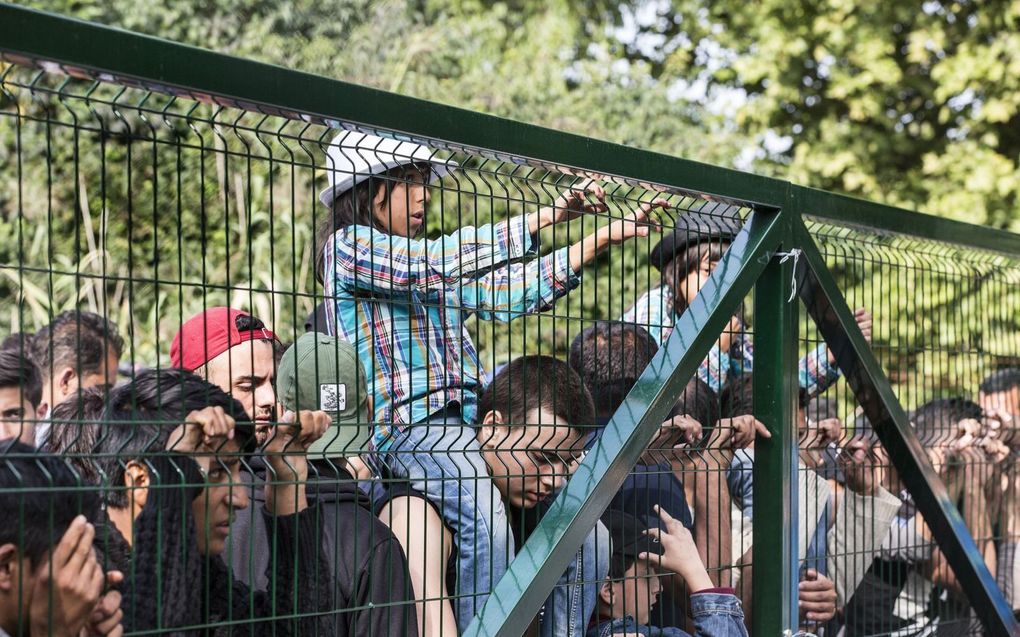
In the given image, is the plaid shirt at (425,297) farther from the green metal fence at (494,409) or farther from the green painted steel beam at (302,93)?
the green painted steel beam at (302,93)

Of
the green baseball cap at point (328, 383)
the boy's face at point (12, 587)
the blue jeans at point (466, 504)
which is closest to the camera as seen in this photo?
the boy's face at point (12, 587)

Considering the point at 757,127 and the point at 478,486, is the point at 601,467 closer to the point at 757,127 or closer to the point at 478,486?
the point at 478,486

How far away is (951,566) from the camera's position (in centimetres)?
406

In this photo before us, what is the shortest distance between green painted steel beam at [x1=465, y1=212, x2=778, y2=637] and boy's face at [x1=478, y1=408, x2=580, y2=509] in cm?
5

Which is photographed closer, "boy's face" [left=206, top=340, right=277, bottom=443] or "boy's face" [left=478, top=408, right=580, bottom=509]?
"boy's face" [left=206, top=340, right=277, bottom=443]

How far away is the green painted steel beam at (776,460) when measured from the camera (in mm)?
3371

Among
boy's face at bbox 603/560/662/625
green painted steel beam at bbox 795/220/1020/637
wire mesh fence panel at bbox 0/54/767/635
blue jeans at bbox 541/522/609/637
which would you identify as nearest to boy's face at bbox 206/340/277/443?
wire mesh fence panel at bbox 0/54/767/635

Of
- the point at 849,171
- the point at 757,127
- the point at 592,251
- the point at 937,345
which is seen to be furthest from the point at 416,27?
the point at 592,251

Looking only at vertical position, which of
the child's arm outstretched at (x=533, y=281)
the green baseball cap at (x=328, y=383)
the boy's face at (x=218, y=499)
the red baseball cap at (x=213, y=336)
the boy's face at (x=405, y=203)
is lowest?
the boy's face at (x=218, y=499)

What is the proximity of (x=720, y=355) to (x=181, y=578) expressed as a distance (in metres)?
1.59

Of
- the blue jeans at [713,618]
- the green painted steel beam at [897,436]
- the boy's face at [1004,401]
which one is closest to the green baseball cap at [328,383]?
the blue jeans at [713,618]

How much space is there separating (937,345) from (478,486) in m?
1.95

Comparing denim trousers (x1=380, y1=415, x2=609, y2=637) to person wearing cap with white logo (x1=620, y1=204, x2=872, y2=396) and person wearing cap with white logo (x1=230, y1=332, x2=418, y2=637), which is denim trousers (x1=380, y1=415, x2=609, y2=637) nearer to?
person wearing cap with white logo (x1=230, y1=332, x2=418, y2=637)

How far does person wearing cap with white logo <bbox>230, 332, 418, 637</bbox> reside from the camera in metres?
2.45
